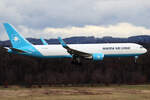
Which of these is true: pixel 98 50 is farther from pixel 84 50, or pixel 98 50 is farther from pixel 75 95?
pixel 75 95

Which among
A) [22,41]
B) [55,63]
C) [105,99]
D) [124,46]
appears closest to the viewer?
[105,99]

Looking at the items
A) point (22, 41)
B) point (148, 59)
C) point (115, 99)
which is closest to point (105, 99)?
point (115, 99)

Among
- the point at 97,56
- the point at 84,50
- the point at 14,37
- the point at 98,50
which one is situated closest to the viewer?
the point at 97,56

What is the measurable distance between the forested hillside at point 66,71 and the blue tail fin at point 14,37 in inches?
1863

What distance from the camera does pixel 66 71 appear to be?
124 m

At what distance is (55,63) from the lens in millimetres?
123312

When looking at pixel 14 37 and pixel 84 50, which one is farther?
pixel 14 37

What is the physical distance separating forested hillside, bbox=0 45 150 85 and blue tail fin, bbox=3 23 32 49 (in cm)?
4733

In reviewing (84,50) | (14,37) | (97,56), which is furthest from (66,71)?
(97,56)

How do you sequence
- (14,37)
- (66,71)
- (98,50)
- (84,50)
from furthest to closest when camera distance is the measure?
(66,71), (14,37), (98,50), (84,50)

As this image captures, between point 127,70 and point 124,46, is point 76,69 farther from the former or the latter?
point 124,46

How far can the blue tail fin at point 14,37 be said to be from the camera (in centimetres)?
7431

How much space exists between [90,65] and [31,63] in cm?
2696

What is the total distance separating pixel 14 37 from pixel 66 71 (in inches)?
2034
